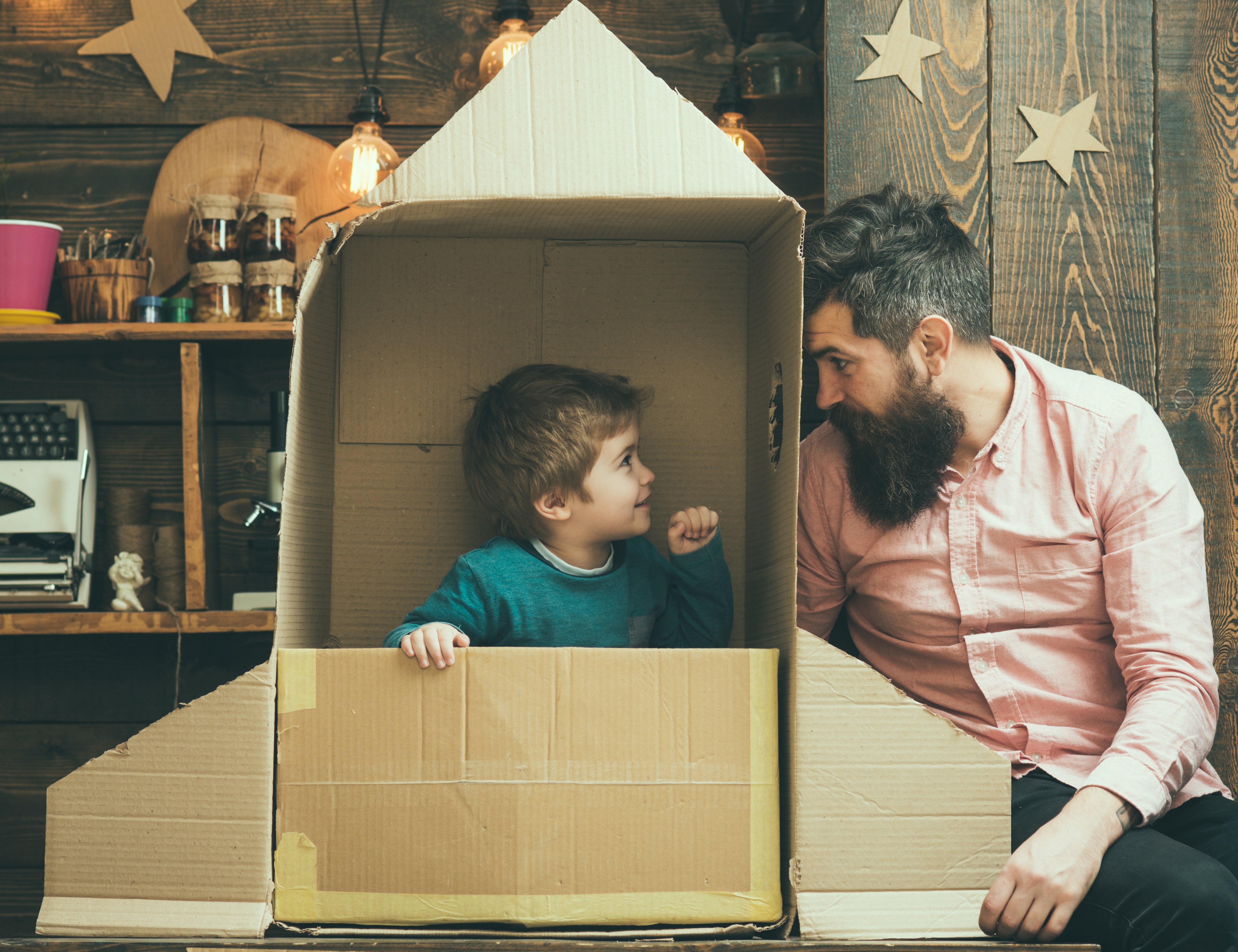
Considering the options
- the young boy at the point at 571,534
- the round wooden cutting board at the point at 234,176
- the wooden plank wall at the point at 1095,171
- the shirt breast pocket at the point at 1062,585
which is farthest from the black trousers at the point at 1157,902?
the round wooden cutting board at the point at 234,176

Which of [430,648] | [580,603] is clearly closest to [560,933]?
[430,648]

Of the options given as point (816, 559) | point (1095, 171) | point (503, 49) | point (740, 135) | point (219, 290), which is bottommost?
point (816, 559)

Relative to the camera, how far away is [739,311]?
4.03 ft

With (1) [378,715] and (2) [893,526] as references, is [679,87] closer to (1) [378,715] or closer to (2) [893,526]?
(2) [893,526]

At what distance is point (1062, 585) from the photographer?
0.99 m

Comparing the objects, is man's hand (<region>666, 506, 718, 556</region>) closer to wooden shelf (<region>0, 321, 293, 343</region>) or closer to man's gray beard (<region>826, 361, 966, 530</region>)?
man's gray beard (<region>826, 361, 966, 530</region>)

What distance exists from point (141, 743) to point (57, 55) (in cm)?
130

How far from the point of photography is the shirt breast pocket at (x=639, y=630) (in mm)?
1138

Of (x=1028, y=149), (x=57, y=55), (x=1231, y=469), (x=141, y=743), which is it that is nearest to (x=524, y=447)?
(x=141, y=743)

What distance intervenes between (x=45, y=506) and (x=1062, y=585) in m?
1.34

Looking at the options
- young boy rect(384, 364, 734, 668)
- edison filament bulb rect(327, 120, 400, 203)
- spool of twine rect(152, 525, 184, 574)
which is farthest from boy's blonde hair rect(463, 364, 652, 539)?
spool of twine rect(152, 525, 184, 574)

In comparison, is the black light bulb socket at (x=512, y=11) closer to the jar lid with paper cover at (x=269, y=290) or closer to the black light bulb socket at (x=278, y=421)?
the jar lid with paper cover at (x=269, y=290)

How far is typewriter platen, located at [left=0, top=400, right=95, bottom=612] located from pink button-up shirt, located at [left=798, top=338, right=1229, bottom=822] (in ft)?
3.56

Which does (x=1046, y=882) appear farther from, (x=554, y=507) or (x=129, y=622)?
(x=129, y=622)
